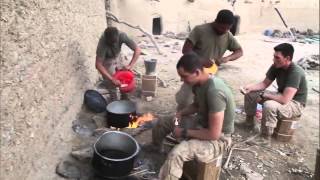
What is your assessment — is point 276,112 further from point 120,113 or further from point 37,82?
point 37,82

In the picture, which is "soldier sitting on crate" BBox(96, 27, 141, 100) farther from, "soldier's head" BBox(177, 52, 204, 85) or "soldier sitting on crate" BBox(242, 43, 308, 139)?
"soldier's head" BBox(177, 52, 204, 85)

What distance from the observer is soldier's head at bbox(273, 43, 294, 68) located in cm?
488

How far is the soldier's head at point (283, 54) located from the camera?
16.0 ft

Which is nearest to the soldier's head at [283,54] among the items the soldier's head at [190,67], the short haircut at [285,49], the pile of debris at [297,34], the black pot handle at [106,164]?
the short haircut at [285,49]

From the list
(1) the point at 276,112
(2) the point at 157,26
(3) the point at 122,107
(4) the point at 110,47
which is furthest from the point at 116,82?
(2) the point at 157,26

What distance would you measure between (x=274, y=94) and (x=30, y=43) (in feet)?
11.2

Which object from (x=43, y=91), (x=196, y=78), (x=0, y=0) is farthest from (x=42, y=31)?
(x=196, y=78)

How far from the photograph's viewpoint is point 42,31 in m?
4.26

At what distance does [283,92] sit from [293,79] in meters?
0.23

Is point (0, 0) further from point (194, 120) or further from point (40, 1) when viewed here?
point (194, 120)

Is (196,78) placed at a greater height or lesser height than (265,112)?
greater

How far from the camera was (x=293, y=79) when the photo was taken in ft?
16.4

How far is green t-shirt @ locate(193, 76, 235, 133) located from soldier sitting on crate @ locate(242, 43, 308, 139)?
1518 millimetres

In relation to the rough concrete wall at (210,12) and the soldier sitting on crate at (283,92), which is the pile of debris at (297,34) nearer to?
the rough concrete wall at (210,12)
